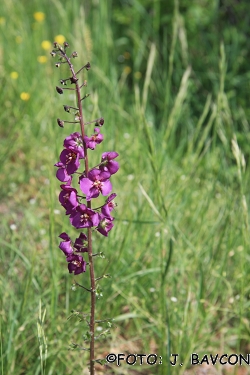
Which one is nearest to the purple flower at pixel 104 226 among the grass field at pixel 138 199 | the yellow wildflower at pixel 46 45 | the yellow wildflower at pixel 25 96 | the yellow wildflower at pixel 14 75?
the grass field at pixel 138 199

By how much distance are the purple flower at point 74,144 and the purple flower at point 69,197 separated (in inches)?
3.8

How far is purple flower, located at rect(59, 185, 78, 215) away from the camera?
63.8 inches

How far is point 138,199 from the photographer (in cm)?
286

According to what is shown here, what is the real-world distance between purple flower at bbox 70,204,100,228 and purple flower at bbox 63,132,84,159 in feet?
0.49

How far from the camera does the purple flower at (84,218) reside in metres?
1.63

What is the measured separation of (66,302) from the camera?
2.41 metres

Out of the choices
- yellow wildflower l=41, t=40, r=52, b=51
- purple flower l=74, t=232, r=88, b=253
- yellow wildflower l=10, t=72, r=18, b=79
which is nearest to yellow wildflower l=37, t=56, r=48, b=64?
yellow wildflower l=41, t=40, r=52, b=51

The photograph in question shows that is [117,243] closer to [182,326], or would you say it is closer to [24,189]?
[182,326]

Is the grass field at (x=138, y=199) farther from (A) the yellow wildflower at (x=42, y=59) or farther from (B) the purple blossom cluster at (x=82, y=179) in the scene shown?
(B) the purple blossom cluster at (x=82, y=179)

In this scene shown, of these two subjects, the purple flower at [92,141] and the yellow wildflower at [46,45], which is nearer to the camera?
the purple flower at [92,141]

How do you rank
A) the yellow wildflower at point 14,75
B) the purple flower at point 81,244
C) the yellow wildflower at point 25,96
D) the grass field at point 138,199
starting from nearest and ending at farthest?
the purple flower at point 81,244 → the grass field at point 138,199 → the yellow wildflower at point 25,96 → the yellow wildflower at point 14,75

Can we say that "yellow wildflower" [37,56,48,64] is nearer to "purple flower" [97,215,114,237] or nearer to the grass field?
the grass field

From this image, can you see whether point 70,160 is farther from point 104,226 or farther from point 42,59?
point 42,59

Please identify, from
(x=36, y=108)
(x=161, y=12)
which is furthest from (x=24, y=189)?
(x=161, y=12)
